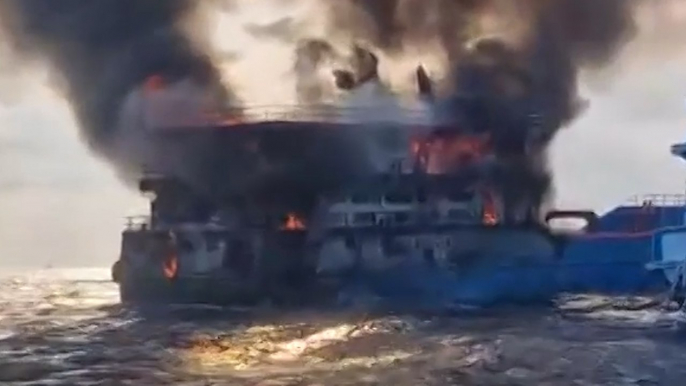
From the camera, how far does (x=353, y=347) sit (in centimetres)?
3148

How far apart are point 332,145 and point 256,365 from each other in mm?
19166

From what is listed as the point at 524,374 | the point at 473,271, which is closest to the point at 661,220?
the point at 473,271

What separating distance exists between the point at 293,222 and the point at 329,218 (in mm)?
1490

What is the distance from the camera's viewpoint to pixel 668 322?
39.0m

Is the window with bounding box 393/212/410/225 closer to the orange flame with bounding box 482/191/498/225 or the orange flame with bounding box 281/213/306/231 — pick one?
the orange flame with bounding box 482/191/498/225

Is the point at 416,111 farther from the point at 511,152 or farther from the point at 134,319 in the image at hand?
the point at 134,319

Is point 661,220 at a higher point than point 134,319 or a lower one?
higher

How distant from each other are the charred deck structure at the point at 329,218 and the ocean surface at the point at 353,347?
7.60ft

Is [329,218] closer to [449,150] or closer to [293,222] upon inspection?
[293,222]

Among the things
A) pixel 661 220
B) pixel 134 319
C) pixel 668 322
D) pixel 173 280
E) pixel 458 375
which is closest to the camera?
pixel 458 375

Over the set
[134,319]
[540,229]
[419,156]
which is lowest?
[134,319]

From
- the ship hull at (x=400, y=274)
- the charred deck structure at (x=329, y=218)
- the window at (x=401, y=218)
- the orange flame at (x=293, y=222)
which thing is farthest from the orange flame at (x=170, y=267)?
the window at (x=401, y=218)

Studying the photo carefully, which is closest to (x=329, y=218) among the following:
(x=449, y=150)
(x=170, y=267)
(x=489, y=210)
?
(x=449, y=150)

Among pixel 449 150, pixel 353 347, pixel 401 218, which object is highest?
pixel 449 150
